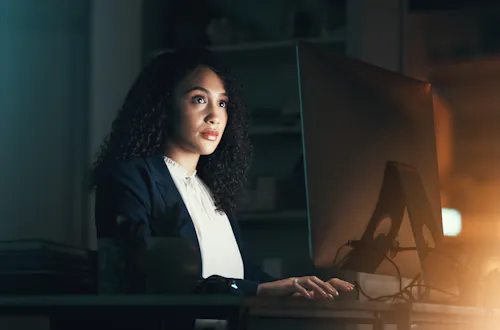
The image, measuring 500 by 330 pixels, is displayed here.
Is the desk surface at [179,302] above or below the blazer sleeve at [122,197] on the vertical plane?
below

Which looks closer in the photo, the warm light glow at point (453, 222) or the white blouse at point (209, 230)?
the white blouse at point (209, 230)

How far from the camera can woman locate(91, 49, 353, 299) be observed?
5.49 feet

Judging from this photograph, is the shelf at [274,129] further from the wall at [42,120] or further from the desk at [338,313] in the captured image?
the desk at [338,313]

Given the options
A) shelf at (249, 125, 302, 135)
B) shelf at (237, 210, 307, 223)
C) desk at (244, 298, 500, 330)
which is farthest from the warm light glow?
desk at (244, 298, 500, 330)

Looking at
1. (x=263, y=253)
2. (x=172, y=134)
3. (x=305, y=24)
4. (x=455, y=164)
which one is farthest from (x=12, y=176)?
(x=455, y=164)

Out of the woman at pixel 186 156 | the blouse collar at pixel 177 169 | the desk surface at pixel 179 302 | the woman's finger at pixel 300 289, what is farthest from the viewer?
the blouse collar at pixel 177 169

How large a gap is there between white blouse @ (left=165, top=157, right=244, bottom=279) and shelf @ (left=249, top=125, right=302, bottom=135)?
5.30ft

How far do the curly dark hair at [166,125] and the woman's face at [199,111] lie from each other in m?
0.02

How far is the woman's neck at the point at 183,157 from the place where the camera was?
6.01 ft

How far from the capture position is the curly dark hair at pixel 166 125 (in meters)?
1.85

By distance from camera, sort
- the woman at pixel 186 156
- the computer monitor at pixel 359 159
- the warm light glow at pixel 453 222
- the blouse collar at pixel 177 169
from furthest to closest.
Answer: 1. the warm light glow at pixel 453 222
2. the blouse collar at pixel 177 169
3. the woman at pixel 186 156
4. the computer monitor at pixel 359 159

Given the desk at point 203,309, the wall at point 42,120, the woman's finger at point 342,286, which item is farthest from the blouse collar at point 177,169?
the wall at point 42,120

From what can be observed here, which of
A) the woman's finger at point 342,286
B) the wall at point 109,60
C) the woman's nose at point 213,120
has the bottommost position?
the woman's finger at point 342,286

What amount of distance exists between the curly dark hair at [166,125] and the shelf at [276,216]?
1.38m
